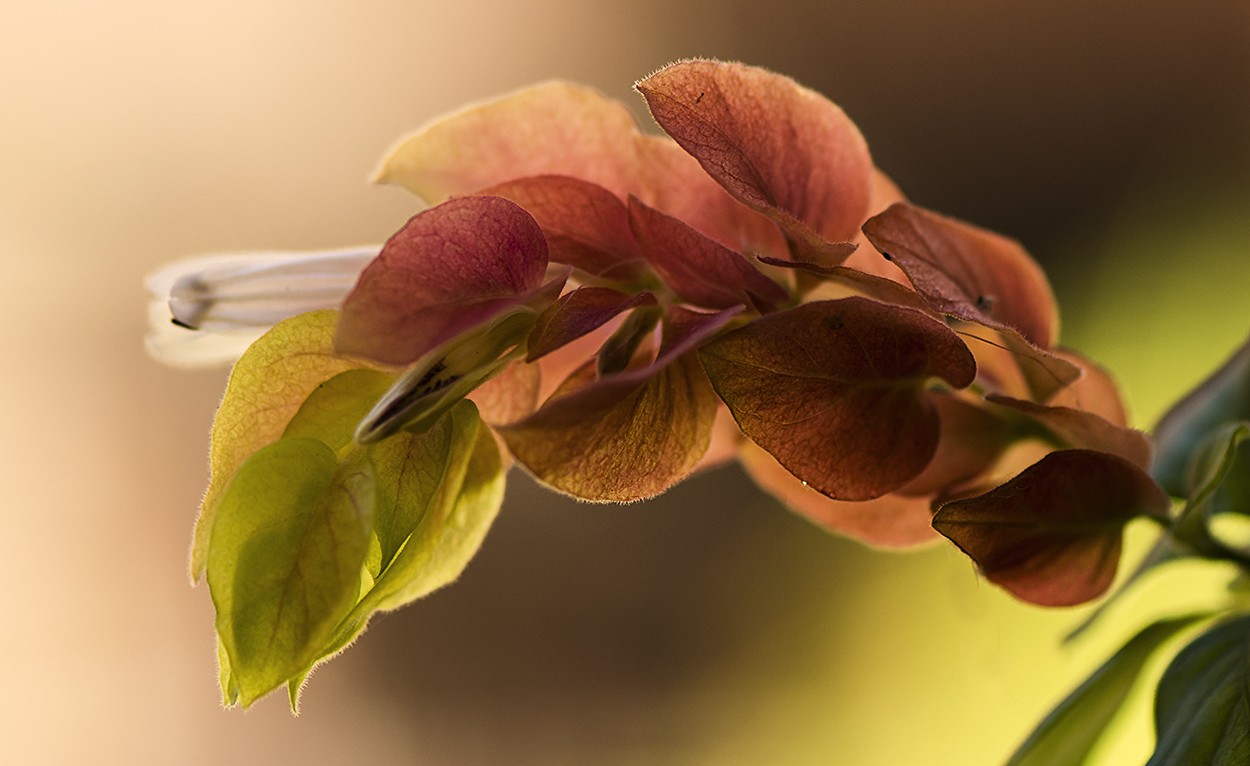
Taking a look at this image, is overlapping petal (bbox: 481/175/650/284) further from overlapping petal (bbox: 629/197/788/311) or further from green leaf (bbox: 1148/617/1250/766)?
green leaf (bbox: 1148/617/1250/766)

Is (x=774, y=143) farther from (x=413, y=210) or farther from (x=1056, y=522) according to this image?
(x=413, y=210)

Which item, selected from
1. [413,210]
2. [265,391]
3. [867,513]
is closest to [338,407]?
[265,391]

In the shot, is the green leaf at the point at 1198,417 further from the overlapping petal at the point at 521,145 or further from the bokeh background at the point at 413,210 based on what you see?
the bokeh background at the point at 413,210

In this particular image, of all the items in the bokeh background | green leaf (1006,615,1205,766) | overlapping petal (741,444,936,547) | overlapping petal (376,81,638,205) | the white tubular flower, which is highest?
overlapping petal (376,81,638,205)

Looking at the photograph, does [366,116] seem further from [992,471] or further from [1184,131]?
[992,471]

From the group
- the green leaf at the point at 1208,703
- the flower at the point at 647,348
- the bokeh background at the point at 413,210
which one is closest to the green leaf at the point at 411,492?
the flower at the point at 647,348

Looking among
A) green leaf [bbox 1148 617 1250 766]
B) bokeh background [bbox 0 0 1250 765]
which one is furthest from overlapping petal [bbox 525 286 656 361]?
bokeh background [bbox 0 0 1250 765]

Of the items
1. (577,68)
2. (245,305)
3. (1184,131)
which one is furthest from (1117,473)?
(577,68)
